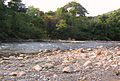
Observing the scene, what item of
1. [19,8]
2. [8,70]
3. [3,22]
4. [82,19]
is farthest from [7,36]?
[8,70]

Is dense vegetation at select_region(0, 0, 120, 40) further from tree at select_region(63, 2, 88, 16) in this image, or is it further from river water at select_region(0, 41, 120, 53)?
river water at select_region(0, 41, 120, 53)

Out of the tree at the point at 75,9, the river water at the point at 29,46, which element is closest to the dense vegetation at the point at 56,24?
the tree at the point at 75,9

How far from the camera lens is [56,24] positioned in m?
71.4

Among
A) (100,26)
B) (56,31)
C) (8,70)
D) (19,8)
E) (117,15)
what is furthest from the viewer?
(117,15)

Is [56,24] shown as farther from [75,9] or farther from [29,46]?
[29,46]

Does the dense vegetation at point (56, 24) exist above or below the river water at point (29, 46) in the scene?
above

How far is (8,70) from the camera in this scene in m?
13.3

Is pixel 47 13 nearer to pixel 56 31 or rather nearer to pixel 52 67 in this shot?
pixel 56 31

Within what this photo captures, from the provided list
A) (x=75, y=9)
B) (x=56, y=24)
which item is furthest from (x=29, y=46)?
(x=75, y=9)

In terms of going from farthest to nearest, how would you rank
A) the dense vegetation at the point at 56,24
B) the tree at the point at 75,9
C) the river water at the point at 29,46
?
1. the tree at the point at 75,9
2. the dense vegetation at the point at 56,24
3. the river water at the point at 29,46

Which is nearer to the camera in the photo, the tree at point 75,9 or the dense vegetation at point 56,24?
the dense vegetation at point 56,24

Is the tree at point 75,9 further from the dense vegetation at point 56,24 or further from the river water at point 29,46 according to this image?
the river water at point 29,46

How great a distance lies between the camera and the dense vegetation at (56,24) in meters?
55.0

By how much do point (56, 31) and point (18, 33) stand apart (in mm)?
16436
